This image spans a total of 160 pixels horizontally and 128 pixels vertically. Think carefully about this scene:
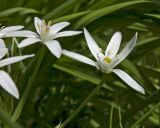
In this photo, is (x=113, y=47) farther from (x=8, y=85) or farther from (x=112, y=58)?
(x=8, y=85)

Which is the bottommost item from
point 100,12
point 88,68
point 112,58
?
point 88,68

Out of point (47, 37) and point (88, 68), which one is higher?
point (47, 37)

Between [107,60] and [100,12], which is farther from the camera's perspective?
[100,12]

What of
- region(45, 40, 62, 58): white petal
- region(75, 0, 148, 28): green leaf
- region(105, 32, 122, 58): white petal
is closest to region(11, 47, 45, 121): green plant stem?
region(45, 40, 62, 58): white petal

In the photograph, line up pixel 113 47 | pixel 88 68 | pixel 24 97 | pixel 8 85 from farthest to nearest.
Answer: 1. pixel 88 68
2. pixel 113 47
3. pixel 24 97
4. pixel 8 85

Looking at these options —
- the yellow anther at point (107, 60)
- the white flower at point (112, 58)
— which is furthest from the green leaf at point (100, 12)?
the yellow anther at point (107, 60)

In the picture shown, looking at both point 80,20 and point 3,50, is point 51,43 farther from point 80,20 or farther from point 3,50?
point 80,20

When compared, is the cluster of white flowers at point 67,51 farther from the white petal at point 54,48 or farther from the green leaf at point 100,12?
the green leaf at point 100,12

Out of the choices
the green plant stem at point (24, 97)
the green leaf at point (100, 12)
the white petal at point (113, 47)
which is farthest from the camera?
the green leaf at point (100, 12)

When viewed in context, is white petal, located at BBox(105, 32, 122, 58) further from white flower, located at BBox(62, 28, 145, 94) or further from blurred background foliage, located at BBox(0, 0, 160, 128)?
blurred background foliage, located at BBox(0, 0, 160, 128)

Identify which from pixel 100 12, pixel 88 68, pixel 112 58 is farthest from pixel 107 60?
pixel 88 68

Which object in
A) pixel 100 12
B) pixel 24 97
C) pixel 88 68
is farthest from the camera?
pixel 88 68
